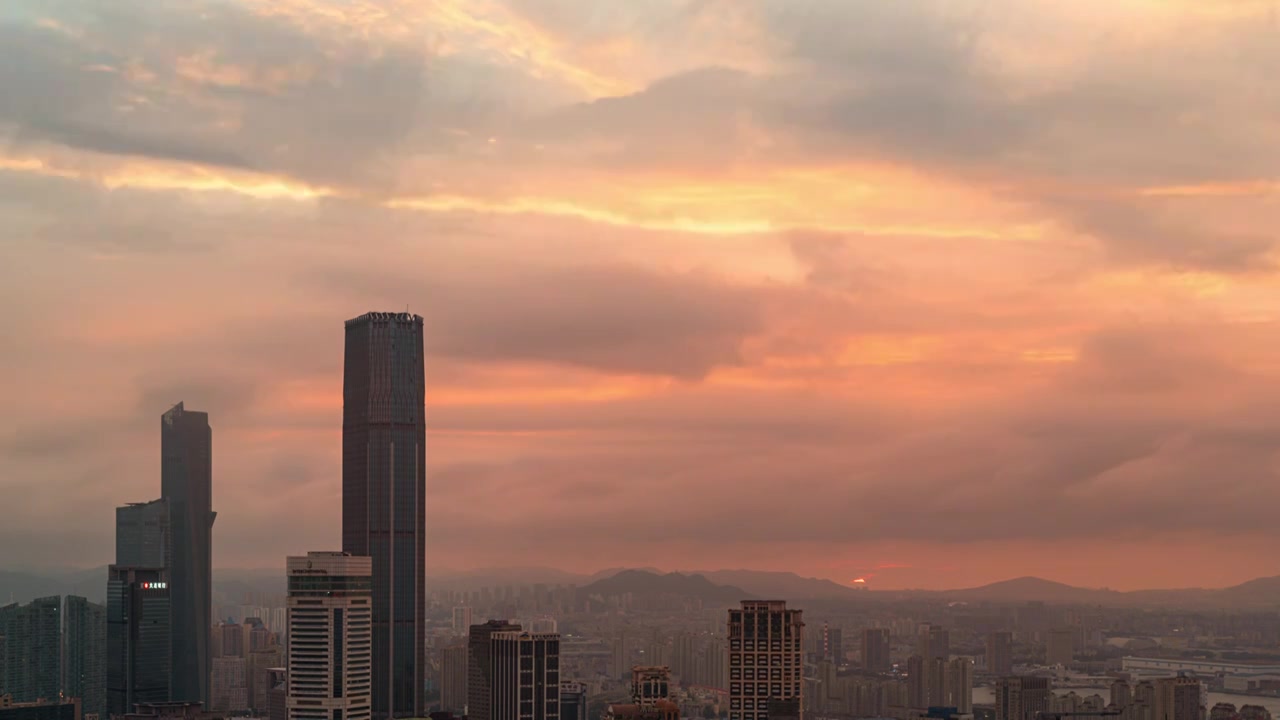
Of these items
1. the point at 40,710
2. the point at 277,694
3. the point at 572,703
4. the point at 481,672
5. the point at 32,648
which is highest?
the point at 481,672

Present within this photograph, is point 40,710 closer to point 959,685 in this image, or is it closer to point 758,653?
point 758,653

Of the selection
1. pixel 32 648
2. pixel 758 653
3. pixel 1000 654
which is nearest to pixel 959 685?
pixel 1000 654

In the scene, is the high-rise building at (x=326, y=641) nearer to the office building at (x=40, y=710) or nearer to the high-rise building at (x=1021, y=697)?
the office building at (x=40, y=710)

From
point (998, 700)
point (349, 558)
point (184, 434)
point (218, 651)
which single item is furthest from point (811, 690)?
point (184, 434)

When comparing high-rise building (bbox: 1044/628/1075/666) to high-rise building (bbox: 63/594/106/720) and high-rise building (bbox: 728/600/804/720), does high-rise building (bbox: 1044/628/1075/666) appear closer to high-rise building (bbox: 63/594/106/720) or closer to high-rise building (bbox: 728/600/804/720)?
high-rise building (bbox: 728/600/804/720)

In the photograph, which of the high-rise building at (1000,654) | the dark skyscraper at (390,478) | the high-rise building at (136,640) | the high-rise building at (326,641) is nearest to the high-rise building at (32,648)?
the high-rise building at (136,640)

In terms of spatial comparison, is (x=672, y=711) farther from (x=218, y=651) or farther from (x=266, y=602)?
(x=218, y=651)
